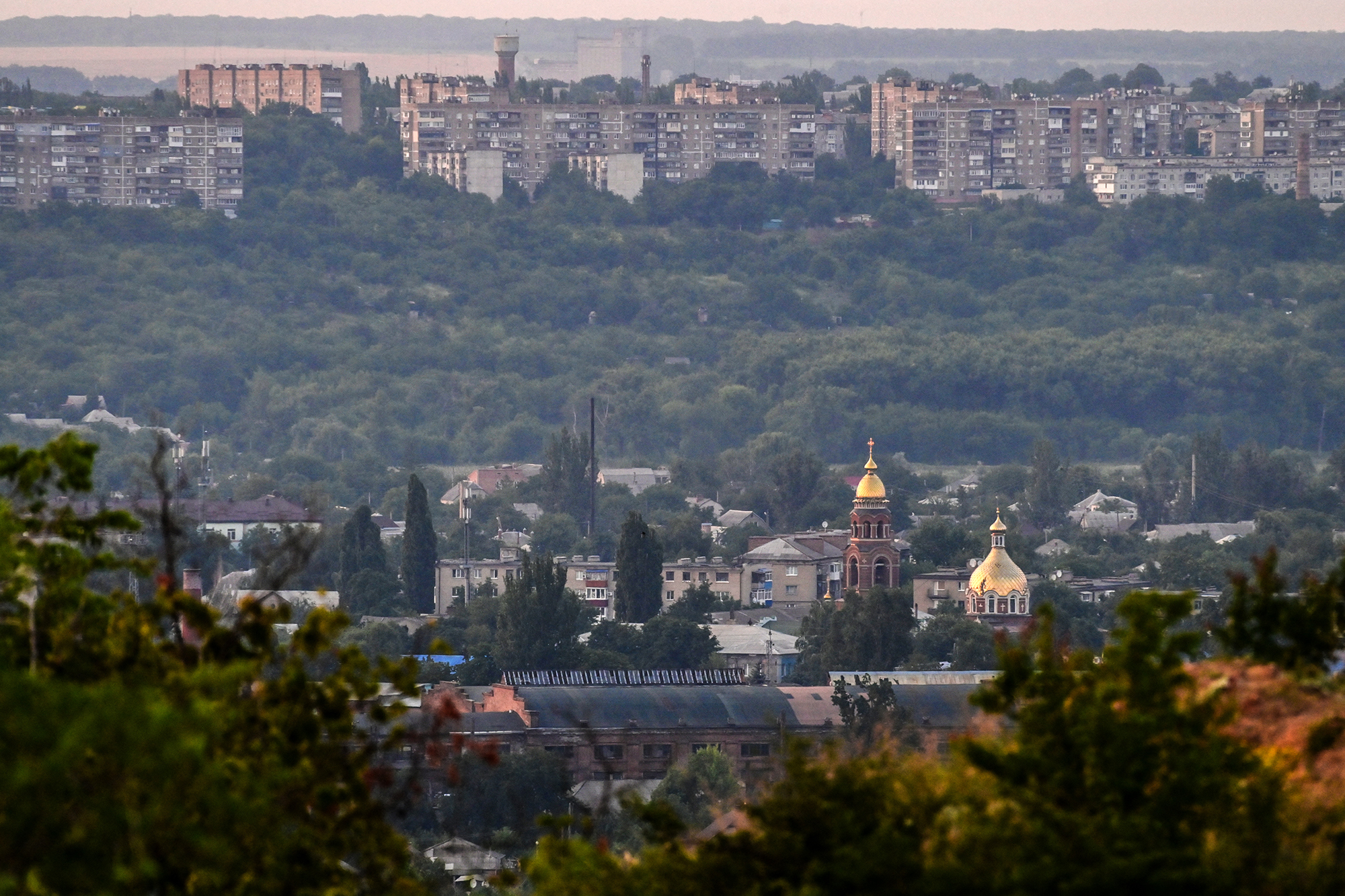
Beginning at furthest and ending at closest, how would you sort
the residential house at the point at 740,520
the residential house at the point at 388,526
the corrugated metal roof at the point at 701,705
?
1. the residential house at the point at 740,520
2. the residential house at the point at 388,526
3. the corrugated metal roof at the point at 701,705

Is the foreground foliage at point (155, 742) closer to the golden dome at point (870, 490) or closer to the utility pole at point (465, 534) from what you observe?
the utility pole at point (465, 534)

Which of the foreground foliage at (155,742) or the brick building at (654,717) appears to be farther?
the brick building at (654,717)

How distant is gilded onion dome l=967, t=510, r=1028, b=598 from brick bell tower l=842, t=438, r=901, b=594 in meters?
5.38

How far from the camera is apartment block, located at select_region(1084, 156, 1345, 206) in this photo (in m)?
156

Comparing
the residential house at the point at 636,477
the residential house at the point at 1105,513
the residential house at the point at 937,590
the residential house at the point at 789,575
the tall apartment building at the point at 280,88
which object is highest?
the tall apartment building at the point at 280,88

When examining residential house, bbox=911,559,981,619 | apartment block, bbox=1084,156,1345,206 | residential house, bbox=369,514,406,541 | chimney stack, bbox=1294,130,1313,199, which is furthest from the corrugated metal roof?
chimney stack, bbox=1294,130,1313,199

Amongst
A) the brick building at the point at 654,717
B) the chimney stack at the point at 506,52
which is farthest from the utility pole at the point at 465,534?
the chimney stack at the point at 506,52

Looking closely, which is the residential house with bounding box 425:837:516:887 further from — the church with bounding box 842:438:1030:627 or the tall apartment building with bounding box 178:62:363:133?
the tall apartment building with bounding box 178:62:363:133

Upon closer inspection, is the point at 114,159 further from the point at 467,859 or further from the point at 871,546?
the point at 467,859

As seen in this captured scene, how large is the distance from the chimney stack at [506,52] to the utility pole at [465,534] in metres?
64.9

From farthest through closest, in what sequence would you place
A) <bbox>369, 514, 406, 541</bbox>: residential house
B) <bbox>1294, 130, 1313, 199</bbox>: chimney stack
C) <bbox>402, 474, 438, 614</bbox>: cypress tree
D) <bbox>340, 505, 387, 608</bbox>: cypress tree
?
<bbox>1294, 130, 1313, 199</bbox>: chimney stack
<bbox>369, 514, 406, 541</bbox>: residential house
<bbox>402, 474, 438, 614</bbox>: cypress tree
<bbox>340, 505, 387, 608</bbox>: cypress tree

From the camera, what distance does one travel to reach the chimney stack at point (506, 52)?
161625 mm

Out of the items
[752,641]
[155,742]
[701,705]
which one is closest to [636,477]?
[752,641]

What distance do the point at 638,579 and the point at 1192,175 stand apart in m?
101
